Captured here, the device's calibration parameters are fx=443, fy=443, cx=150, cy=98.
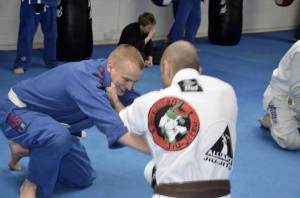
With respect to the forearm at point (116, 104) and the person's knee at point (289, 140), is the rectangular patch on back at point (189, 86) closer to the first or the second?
the forearm at point (116, 104)

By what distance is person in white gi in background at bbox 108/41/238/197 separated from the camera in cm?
182

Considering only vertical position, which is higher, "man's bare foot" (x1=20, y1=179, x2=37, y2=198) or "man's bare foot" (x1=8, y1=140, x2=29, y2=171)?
"man's bare foot" (x1=8, y1=140, x2=29, y2=171)

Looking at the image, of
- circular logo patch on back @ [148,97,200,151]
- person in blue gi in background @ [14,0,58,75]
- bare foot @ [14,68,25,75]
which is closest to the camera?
circular logo patch on back @ [148,97,200,151]

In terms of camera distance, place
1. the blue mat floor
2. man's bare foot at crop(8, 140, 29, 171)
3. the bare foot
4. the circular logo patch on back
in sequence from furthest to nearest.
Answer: the bare foot < the blue mat floor < man's bare foot at crop(8, 140, 29, 171) < the circular logo patch on back

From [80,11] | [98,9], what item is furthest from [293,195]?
[98,9]

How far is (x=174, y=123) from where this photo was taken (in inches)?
71.8

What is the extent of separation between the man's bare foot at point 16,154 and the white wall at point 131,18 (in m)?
3.62

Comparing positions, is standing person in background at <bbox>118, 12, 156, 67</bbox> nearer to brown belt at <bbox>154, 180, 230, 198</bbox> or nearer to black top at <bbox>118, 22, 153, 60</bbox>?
black top at <bbox>118, 22, 153, 60</bbox>

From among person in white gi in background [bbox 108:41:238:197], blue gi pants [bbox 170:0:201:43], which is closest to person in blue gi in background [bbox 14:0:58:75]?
blue gi pants [bbox 170:0:201:43]

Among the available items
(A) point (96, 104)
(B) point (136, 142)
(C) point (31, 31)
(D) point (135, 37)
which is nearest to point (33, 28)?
(C) point (31, 31)

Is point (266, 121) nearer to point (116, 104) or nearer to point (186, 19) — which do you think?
point (116, 104)

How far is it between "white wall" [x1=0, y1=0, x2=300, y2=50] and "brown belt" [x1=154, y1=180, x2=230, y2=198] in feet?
16.6

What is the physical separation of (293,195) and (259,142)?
0.96 meters

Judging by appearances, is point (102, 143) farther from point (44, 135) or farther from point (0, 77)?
point (0, 77)
